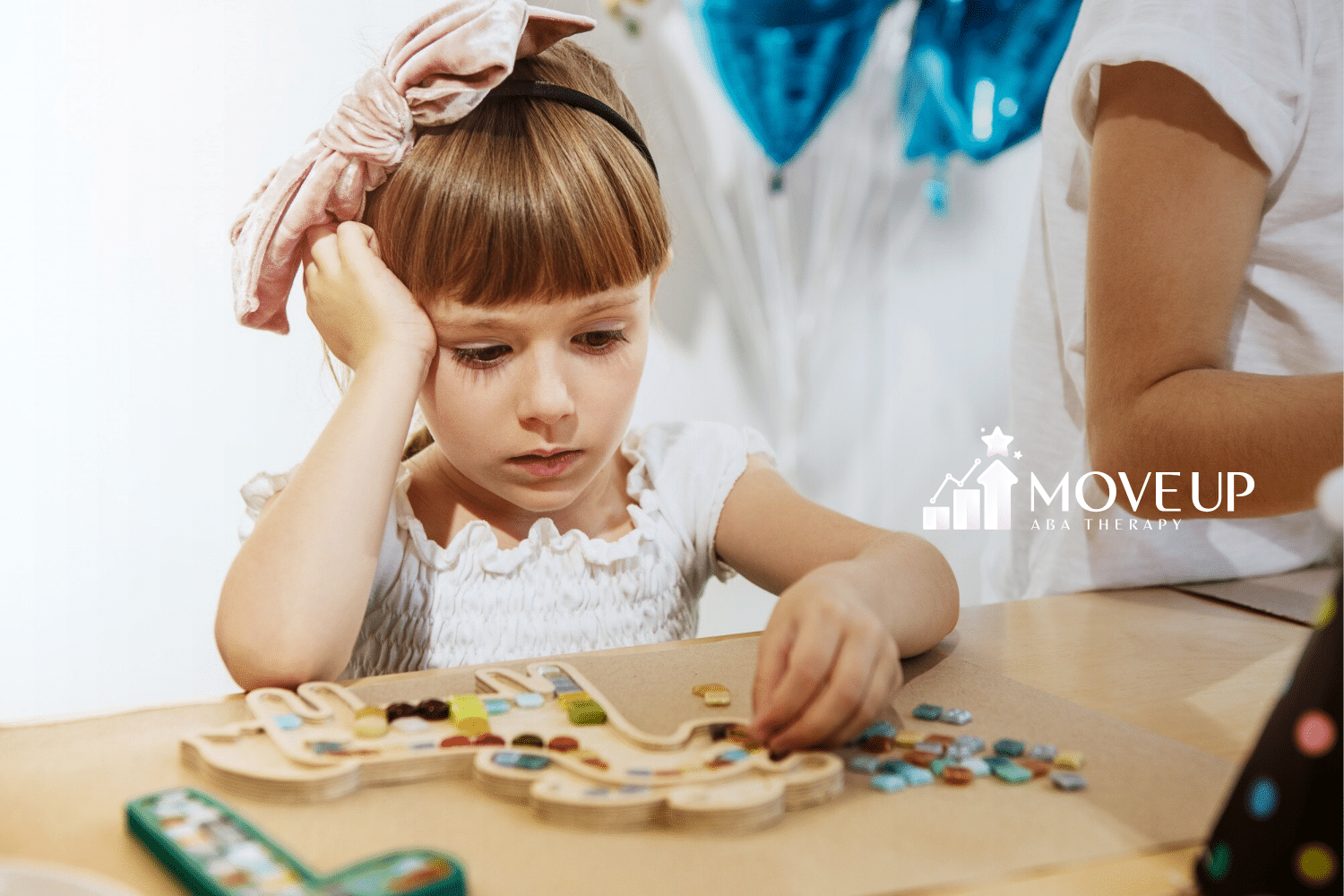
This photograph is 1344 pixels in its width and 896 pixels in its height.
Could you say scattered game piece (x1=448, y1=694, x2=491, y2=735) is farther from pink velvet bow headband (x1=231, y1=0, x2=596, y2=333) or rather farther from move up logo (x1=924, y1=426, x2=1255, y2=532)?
move up logo (x1=924, y1=426, x2=1255, y2=532)

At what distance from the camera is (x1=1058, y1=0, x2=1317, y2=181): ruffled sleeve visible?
0.81 metres

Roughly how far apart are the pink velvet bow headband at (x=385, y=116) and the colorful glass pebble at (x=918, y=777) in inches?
22.3

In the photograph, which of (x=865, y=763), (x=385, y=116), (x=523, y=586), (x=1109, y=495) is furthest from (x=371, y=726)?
(x=1109, y=495)

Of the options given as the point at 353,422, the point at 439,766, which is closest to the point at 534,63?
the point at 353,422

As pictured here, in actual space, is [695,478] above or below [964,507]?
above

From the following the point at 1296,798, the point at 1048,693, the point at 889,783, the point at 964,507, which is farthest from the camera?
the point at 964,507

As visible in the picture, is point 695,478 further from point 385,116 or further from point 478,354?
point 385,116

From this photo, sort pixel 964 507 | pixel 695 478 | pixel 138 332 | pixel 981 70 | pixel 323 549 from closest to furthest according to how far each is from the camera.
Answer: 1. pixel 323 549
2. pixel 695 478
3. pixel 138 332
4. pixel 981 70
5. pixel 964 507

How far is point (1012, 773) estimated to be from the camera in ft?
1.64

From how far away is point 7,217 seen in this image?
1.63 meters

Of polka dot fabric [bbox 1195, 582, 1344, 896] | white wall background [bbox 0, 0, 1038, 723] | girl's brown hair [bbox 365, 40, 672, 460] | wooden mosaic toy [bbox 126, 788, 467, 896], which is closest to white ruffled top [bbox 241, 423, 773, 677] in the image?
girl's brown hair [bbox 365, 40, 672, 460]

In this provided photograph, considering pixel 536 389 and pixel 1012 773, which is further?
pixel 536 389

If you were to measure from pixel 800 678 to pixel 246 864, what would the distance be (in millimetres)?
261

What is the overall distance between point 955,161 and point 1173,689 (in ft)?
6.06
